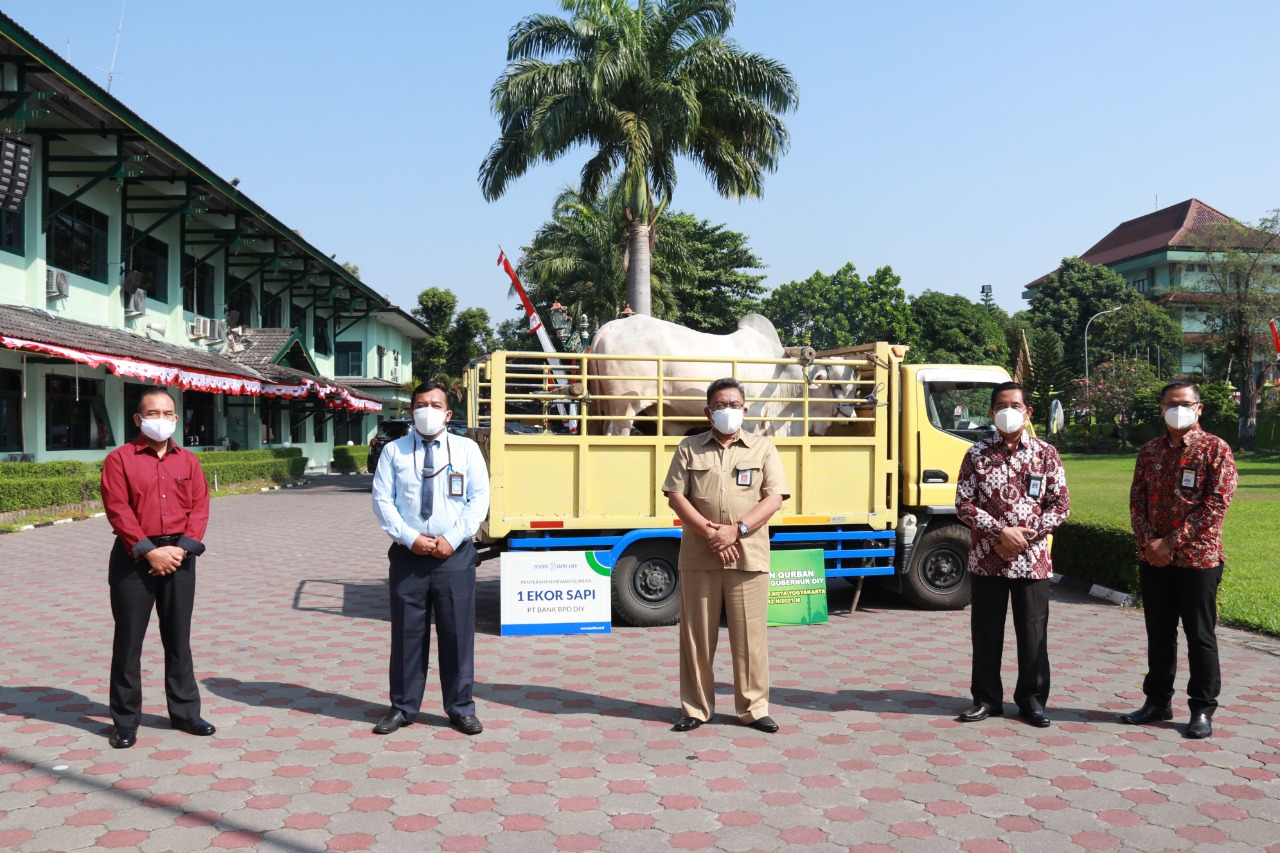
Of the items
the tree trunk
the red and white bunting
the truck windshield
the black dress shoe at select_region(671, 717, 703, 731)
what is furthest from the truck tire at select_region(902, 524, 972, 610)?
the tree trunk

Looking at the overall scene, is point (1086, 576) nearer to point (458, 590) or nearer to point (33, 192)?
point (458, 590)

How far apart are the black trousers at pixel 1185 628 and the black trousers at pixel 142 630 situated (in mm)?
5223

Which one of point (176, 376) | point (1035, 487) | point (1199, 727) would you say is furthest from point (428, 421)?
point (176, 376)

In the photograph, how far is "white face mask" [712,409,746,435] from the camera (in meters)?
5.93

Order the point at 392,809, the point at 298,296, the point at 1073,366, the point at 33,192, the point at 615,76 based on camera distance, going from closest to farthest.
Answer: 1. the point at 392,809
2. the point at 33,192
3. the point at 615,76
4. the point at 298,296
5. the point at 1073,366

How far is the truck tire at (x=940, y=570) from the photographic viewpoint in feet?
31.8

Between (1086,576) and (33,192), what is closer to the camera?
(1086,576)

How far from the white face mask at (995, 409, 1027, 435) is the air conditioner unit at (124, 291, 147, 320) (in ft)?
77.5

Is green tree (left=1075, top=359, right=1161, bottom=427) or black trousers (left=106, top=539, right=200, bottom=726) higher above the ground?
green tree (left=1075, top=359, right=1161, bottom=427)

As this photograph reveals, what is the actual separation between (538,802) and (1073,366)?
8187 centimetres

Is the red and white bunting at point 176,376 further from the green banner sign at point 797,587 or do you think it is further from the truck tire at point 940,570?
the truck tire at point 940,570

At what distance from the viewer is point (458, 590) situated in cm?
596

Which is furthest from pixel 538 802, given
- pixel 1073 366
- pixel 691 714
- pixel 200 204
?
pixel 1073 366

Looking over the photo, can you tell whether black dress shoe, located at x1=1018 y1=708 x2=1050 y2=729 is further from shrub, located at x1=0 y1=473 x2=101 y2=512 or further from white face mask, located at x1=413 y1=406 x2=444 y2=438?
shrub, located at x1=0 y1=473 x2=101 y2=512
